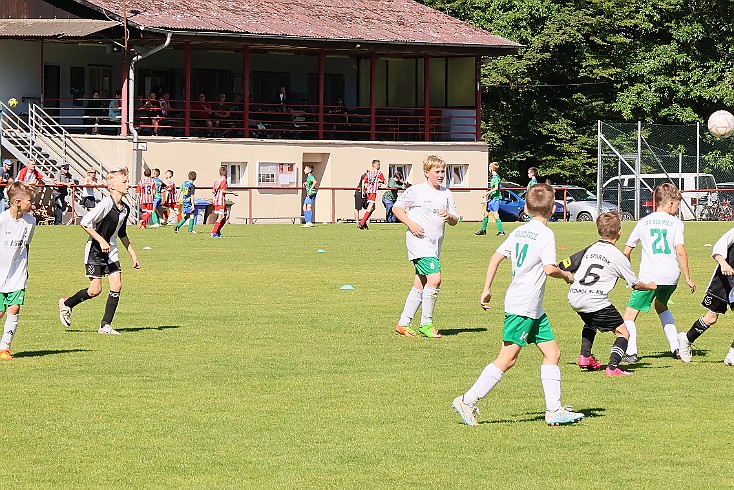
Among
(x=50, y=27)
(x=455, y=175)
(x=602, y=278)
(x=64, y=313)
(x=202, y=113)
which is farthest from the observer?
(x=455, y=175)

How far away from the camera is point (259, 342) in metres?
14.3

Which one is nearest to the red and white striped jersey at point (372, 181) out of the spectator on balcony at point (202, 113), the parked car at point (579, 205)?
the spectator on balcony at point (202, 113)

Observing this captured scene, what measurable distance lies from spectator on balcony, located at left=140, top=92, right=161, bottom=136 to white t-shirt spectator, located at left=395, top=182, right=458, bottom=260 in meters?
29.6

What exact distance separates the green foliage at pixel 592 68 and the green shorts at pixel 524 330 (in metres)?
46.2

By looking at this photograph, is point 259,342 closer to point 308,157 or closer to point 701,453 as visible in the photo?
point 701,453

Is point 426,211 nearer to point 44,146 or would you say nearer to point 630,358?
point 630,358

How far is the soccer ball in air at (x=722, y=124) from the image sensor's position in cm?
3541

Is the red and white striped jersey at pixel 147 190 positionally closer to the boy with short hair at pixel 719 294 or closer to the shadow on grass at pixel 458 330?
the shadow on grass at pixel 458 330

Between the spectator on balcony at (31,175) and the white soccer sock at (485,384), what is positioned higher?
the spectator on balcony at (31,175)

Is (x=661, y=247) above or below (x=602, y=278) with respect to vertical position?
above

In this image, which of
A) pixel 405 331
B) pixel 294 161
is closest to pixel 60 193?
pixel 294 161

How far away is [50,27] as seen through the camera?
44.0 m

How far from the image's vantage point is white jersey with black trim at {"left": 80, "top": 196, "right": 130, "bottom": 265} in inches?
568

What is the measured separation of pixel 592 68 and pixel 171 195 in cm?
2185
